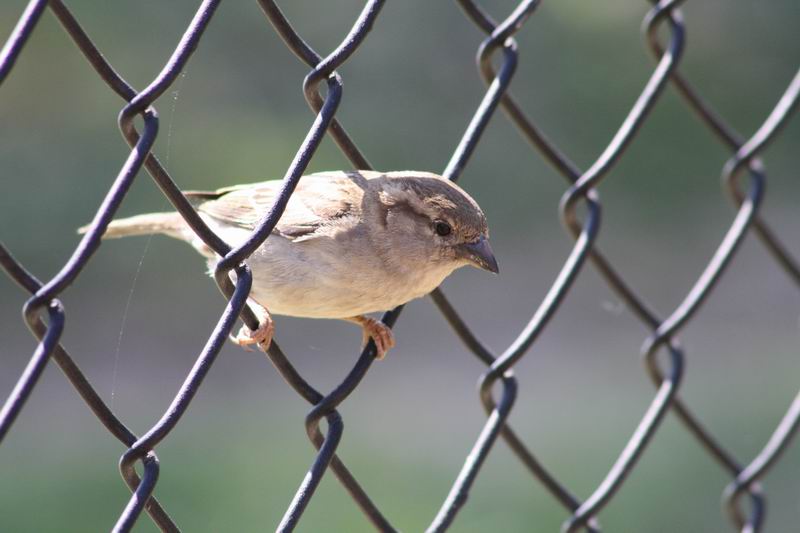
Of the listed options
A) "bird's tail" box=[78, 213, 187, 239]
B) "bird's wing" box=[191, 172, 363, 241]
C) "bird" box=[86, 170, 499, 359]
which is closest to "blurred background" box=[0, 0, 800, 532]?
"bird's tail" box=[78, 213, 187, 239]

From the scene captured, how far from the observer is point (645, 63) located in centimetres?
839

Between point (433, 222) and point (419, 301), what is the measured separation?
16.6 ft

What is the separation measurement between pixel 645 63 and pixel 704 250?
152 centimetres

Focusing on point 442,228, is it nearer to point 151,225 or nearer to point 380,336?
point 380,336

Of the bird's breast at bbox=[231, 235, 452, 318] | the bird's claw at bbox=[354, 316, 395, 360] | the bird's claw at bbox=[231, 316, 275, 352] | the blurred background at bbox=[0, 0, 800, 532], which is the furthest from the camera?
the blurred background at bbox=[0, 0, 800, 532]

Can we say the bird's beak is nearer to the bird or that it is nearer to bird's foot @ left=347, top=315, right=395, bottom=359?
the bird

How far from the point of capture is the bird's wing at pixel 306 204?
2535 mm

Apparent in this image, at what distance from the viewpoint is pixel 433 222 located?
2598 mm

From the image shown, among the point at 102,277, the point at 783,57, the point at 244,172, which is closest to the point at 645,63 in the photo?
the point at 783,57

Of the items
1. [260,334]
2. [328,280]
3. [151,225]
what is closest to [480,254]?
[328,280]

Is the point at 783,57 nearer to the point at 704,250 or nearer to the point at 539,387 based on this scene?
the point at 704,250

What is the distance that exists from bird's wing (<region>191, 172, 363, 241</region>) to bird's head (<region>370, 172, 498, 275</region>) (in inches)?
3.5

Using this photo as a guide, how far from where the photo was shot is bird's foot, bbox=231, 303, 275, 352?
1.93 m

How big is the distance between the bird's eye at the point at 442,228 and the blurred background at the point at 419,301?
108 inches
